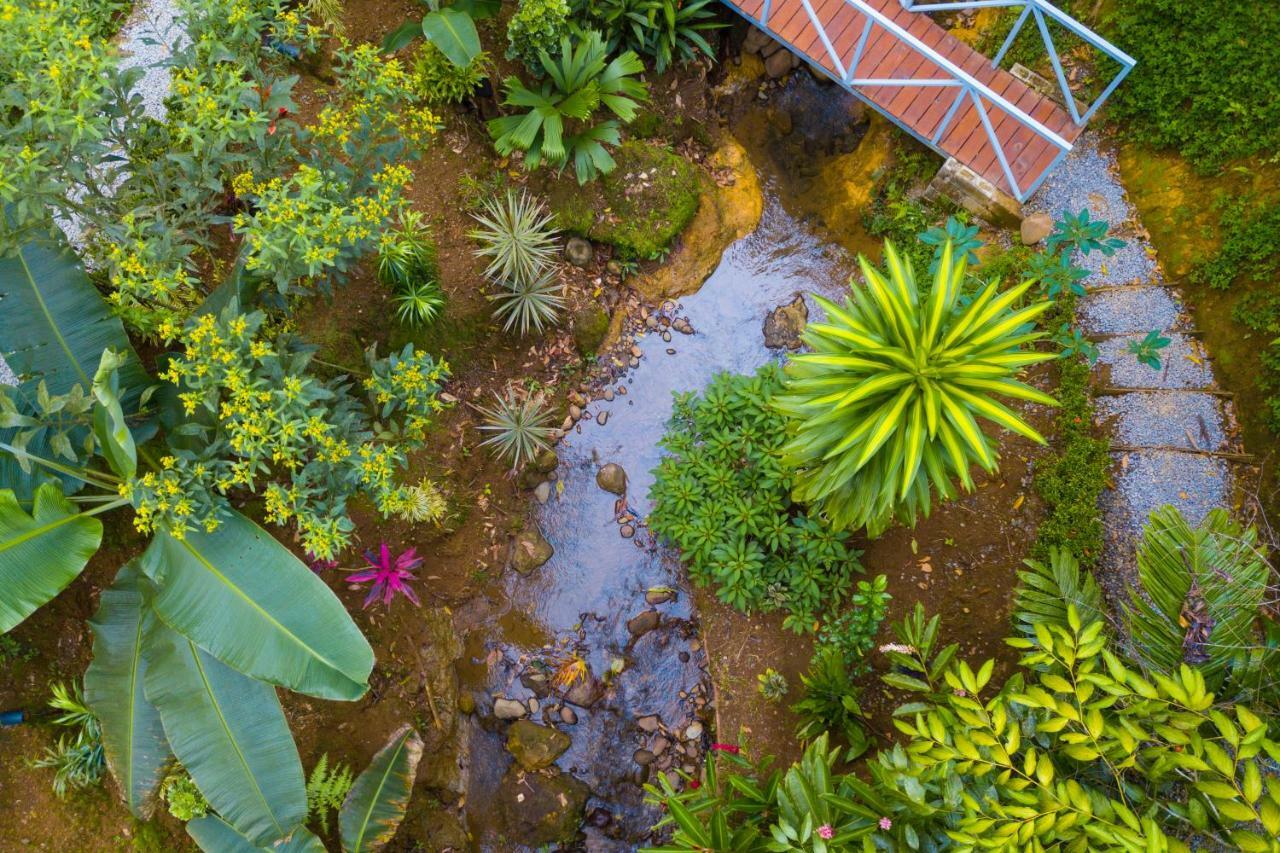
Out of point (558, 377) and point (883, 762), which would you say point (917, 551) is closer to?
point (883, 762)

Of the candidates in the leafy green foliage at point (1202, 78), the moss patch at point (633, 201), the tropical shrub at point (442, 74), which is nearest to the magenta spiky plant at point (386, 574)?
the moss patch at point (633, 201)

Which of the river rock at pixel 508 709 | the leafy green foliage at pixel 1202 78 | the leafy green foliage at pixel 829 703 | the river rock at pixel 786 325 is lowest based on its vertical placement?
the river rock at pixel 508 709

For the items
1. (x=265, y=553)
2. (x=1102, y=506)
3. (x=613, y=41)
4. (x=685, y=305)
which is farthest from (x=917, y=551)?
(x=613, y=41)

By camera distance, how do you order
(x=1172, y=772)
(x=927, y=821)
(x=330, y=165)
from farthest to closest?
(x=330, y=165) < (x=927, y=821) < (x=1172, y=772)

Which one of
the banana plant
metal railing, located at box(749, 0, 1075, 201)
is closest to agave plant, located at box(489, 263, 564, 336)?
the banana plant

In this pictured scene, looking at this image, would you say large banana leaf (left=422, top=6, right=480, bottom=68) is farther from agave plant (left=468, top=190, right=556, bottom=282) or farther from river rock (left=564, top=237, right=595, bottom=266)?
river rock (left=564, top=237, right=595, bottom=266)

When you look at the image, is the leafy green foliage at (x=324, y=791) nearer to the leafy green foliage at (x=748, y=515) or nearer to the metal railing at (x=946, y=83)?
the leafy green foliage at (x=748, y=515)
